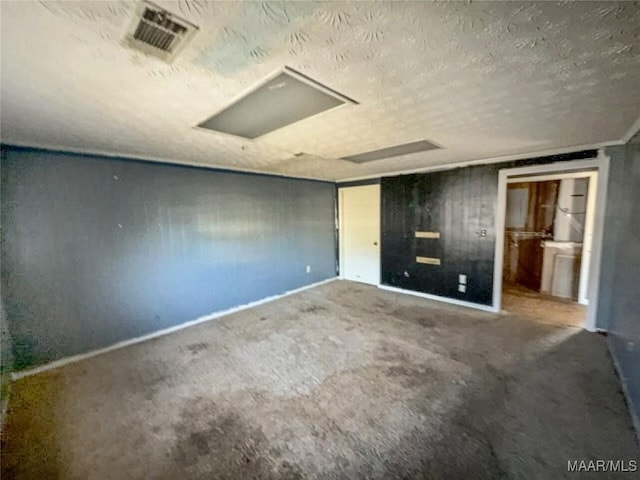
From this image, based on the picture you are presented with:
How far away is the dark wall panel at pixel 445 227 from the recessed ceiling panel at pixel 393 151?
50.8 inches

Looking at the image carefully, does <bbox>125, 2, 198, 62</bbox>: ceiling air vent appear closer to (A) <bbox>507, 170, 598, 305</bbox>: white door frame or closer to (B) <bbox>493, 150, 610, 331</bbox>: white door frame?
(B) <bbox>493, 150, 610, 331</bbox>: white door frame

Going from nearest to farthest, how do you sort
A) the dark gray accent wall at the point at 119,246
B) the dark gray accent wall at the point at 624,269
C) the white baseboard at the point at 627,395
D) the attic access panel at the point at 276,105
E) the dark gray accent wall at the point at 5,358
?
1. the attic access panel at the point at 276,105
2. the white baseboard at the point at 627,395
3. the dark gray accent wall at the point at 624,269
4. the dark gray accent wall at the point at 5,358
5. the dark gray accent wall at the point at 119,246

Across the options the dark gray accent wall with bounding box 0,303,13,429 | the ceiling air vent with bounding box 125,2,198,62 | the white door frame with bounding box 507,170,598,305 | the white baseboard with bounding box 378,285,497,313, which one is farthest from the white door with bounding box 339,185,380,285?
the dark gray accent wall with bounding box 0,303,13,429

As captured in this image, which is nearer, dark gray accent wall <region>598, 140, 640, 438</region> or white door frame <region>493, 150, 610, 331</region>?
dark gray accent wall <region>598, 140, 640, 438</region>

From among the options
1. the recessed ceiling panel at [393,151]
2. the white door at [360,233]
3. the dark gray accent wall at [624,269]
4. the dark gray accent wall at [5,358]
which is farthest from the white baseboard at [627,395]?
the dark gray accent wall at [5,358]

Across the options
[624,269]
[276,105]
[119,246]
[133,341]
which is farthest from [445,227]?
[133,341]

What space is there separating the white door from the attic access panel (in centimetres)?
333

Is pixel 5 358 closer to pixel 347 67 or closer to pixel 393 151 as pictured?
pixel 347 67

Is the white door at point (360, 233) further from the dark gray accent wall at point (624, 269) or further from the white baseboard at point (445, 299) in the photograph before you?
the dark gray accent wall at point (624, 269)

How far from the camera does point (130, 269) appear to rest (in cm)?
311

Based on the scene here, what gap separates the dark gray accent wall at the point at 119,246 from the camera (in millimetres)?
2523

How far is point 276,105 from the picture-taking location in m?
1.80

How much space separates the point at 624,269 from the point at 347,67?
3224 mm

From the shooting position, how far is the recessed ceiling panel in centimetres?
290
